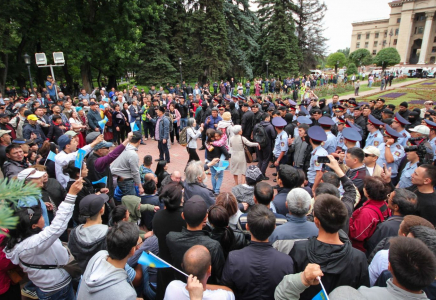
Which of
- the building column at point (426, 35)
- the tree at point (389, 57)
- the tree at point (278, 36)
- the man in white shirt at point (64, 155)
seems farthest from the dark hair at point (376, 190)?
the building column at point (426, 35)

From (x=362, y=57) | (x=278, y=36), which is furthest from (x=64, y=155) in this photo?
(x=362, y=57)

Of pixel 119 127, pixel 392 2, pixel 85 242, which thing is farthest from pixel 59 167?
pixel 392 2

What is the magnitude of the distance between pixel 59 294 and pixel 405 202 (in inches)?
151

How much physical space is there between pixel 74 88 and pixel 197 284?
96.8 feet

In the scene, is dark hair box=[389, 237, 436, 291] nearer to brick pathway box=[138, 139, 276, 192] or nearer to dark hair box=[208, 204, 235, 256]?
dark hair box=[208, 204, 235, 256]

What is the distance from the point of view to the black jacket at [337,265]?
6.77ft

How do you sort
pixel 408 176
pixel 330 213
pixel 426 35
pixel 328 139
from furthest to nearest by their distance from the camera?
pixel 426 35 < pixel 328 139 < pixel 408 176 < pixel 330 213

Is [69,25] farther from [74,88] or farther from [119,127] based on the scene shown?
[119,127]

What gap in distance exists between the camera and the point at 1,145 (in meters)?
5.71

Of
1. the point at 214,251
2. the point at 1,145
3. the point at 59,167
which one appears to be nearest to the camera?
the point at 214,251

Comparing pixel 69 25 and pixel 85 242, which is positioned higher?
pixel 69 25

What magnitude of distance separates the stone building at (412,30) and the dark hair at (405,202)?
268 ft

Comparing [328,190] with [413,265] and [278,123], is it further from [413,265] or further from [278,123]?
[278,123]

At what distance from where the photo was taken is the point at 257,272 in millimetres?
2166
